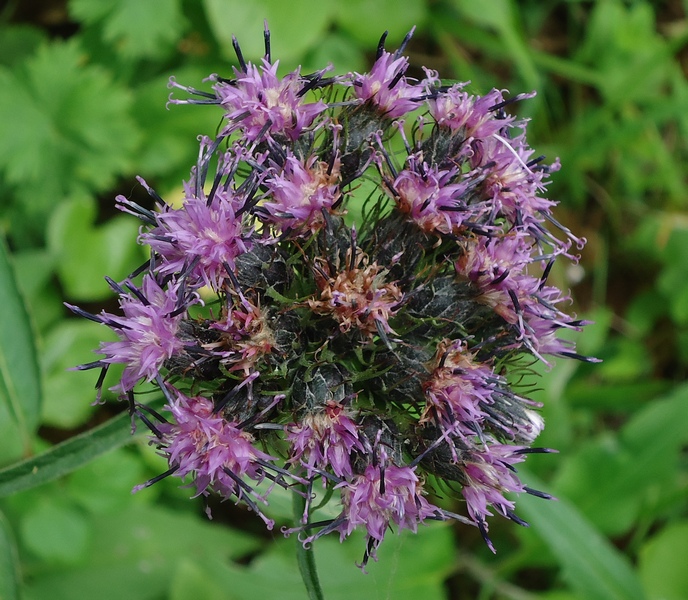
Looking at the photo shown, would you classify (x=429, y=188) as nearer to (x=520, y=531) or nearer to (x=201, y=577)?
(x=201, y=577)

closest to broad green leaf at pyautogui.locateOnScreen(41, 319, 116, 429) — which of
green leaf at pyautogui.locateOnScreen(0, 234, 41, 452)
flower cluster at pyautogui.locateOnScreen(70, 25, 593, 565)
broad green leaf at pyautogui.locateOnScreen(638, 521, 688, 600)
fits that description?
green leaf at pyautogui.locateOnScreen(0, 234, 41, 452)

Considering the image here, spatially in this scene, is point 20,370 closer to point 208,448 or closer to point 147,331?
point 147,331

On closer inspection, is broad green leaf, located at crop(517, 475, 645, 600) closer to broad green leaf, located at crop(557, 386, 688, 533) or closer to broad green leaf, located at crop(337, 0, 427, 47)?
broad green leaf, located at crop(557, 386, 688, 533)

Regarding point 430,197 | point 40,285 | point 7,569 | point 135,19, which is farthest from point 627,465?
point 135,19

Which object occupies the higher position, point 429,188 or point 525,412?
point 429,188

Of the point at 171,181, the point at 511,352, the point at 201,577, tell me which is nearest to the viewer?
the point at 511,352

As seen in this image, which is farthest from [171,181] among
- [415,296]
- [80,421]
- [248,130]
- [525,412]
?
[525,412]

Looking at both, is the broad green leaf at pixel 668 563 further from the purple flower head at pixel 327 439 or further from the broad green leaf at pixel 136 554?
the purple flower head at pixel 327 439
